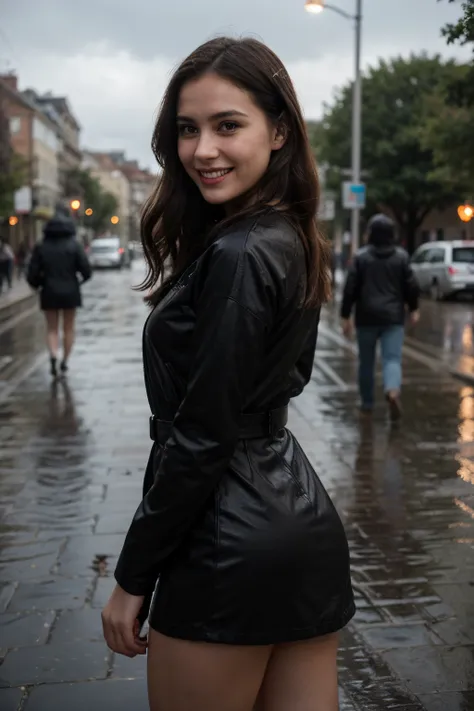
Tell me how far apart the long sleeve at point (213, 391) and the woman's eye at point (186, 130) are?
0.32m

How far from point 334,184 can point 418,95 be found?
5.56 m

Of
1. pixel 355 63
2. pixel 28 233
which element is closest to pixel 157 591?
pixel 355 63

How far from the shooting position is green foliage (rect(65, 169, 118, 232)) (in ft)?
334

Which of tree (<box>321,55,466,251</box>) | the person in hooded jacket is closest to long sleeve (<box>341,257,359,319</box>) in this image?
the person in hooded jacket

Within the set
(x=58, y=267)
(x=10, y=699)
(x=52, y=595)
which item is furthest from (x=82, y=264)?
(x=10, y=699)

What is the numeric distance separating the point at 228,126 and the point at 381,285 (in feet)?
24.6

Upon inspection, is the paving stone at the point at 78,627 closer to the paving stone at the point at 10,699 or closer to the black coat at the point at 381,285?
the paving stone at the point at 10,699

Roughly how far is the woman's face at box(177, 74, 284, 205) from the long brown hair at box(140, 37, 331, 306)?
0.07ft

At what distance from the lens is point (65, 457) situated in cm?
758

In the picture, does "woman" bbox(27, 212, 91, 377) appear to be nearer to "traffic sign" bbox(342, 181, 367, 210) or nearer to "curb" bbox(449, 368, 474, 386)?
"curb" bbox(449, 368, 474, 386)

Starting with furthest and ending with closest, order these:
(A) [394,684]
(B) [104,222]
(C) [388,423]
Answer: (B) [104,222] → (C) [388,423] → (A) [394,684]

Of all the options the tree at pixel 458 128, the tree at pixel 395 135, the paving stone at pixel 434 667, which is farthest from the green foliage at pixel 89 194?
the paving stone at pixel 434 667

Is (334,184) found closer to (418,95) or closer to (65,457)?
(418,95)

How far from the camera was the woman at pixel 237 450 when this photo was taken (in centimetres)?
183
